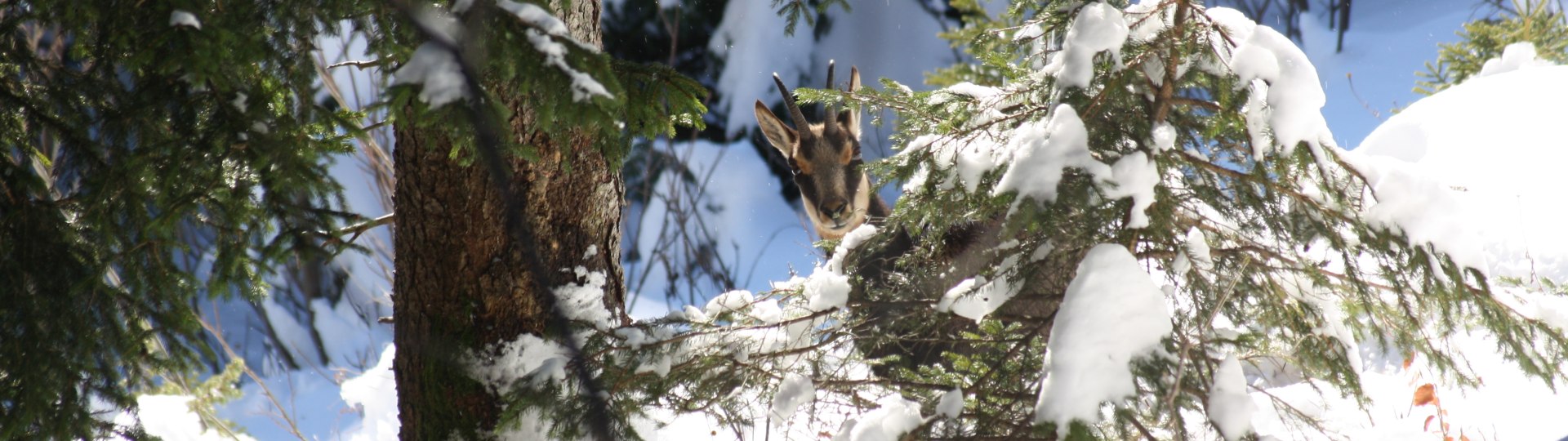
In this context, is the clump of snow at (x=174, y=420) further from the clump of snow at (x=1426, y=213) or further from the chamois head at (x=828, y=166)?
the clump of snow at (x=1426, y=213)

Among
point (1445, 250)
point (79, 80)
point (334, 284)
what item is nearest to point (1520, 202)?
point (1445, 250)

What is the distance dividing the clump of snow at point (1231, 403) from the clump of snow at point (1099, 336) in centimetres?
13

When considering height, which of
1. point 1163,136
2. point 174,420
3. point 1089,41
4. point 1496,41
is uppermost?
point 1496,41

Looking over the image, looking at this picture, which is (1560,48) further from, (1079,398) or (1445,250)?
(1079,398)

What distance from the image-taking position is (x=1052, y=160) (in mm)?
1510

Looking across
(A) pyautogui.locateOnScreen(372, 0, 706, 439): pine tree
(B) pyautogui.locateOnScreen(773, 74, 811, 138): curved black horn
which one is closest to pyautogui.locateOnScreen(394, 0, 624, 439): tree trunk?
(A) pyautogui.locateOnScreen(372, 0, 706, 439): pine tree

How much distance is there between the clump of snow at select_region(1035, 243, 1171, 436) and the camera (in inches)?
55.5

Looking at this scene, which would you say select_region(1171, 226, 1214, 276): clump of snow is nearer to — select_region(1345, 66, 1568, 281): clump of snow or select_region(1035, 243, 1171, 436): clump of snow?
select_region(1035, 243, 1171, 436): clump of snow

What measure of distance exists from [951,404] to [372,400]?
6.14 metres

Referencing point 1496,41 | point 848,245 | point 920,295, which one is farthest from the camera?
point 1496,41

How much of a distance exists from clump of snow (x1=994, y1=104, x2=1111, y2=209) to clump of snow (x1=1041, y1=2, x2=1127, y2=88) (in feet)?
0.31

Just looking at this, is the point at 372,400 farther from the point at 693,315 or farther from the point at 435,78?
the point at 435,78

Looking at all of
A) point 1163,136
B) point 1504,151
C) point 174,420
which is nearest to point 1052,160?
point 1163,136

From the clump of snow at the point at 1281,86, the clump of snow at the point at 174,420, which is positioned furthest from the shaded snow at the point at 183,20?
the clump of snow at the point at 174,420
